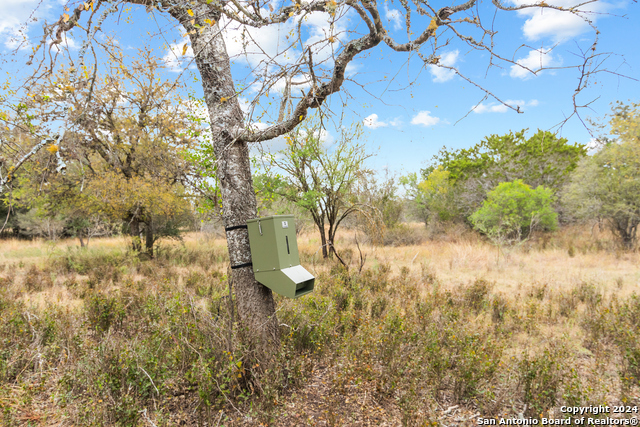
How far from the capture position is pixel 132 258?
1049 centimetres

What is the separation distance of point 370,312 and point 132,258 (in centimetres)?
853

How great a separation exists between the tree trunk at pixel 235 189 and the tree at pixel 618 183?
14660 mm

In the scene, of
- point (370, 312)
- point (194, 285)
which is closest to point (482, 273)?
point (370, 312)

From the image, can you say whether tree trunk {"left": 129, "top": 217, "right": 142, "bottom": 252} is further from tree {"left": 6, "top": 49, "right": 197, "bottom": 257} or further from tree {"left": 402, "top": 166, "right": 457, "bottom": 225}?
tree {"left": 402, "top": 166, "right": 457, "bottom": 225}

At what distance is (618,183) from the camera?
1319 cm

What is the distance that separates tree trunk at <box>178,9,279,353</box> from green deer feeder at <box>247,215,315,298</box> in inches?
6.1

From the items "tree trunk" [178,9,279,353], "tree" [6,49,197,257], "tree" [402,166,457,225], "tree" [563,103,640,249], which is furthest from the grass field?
"tree" [402,166,457,225]

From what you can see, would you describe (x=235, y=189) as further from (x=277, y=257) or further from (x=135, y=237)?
(x=135, y=237)

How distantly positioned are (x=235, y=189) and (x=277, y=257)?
2.66 ft

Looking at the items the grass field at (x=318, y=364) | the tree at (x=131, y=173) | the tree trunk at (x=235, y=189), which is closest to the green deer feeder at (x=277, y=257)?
the tree trunk at (x=235, y=189)

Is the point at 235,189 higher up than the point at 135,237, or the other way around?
the point at 235,189

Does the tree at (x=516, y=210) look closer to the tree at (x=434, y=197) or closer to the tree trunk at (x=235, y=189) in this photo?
the tree at (x=434, y=197)

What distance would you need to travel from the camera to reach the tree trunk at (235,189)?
10.6 feet

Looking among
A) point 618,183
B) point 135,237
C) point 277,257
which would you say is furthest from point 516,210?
point 135,237
